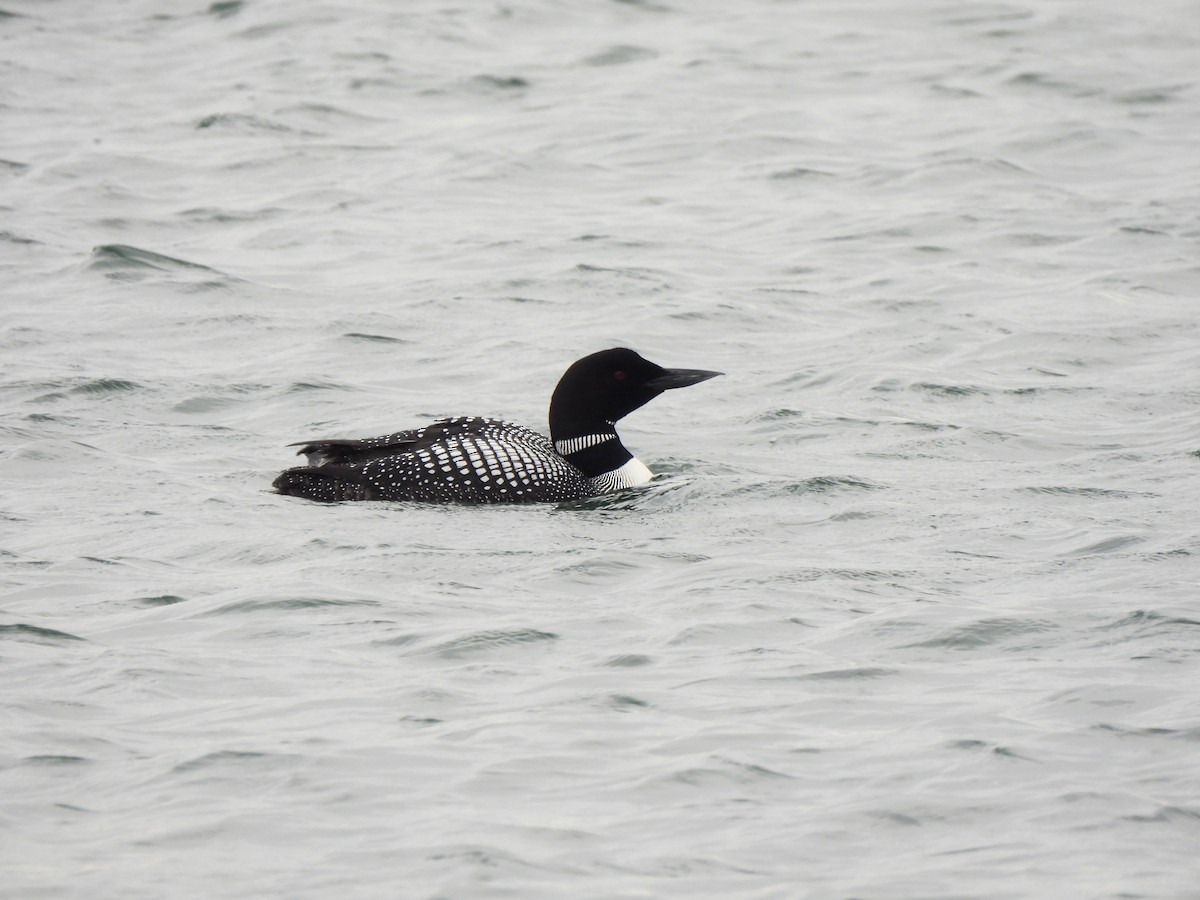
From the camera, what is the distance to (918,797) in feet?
13.9

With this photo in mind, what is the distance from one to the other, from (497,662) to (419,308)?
4405 millimetres

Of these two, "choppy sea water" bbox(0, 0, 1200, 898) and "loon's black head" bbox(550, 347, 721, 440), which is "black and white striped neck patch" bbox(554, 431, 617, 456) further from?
"choppy sea water" bbox(0, 0, 1200, 898)

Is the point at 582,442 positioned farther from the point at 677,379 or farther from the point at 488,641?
the point at 488,641

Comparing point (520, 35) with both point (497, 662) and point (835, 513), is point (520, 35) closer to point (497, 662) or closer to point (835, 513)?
point (835, 513)

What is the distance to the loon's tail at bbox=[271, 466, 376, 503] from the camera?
6.54 metres

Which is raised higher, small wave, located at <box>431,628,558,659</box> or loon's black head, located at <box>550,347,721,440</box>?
loon's black head, located at <box>550,347,721,440</box>

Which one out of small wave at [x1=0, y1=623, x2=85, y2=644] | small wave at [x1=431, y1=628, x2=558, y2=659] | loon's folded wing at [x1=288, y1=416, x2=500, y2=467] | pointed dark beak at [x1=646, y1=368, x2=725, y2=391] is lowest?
small wave at [x1=431, y1=628, x2=558, y2=659]

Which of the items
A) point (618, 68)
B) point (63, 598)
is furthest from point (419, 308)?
point (618, 68)

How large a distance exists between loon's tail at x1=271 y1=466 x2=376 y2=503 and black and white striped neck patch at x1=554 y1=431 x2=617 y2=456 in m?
0.81

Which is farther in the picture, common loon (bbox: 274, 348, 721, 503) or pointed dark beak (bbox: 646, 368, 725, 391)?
pointed dark beak (bbox: 646, 368, 725, 391)

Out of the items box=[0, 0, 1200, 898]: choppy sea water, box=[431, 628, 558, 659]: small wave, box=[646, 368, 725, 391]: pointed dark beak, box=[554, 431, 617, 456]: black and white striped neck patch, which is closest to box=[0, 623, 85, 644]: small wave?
box=[0, 0, 1200, 898]: choppy sea water

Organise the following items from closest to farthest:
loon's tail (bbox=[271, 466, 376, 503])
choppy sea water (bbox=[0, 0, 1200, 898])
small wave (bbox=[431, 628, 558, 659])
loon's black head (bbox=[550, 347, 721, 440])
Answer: choppy sea water (bbox=[0, 0, 1200, 898])
small wave (bbox=[431, 628, 558, 659])
loon's tail (bbox=[271, 466, 376, 503])
loon's black head (bbox=[550, 347, 721, 440])

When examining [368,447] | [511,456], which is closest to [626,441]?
[511,456]

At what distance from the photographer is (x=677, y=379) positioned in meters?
7.04
